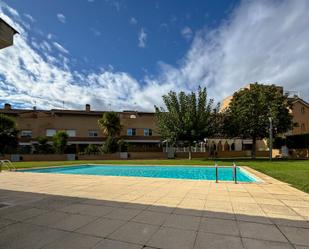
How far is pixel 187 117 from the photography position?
25.8 m

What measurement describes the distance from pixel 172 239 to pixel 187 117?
22.4 metres

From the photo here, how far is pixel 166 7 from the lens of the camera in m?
13.5

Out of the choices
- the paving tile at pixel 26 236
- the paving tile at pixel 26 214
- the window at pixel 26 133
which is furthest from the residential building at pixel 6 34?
the window at pixel 26 133

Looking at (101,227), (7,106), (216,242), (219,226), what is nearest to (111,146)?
(7,106)

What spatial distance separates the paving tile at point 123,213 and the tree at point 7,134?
105 ft

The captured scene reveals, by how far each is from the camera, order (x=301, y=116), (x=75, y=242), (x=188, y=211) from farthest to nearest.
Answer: (x=301, y=116)
(x=188, y=211)
(x=75, y=242)

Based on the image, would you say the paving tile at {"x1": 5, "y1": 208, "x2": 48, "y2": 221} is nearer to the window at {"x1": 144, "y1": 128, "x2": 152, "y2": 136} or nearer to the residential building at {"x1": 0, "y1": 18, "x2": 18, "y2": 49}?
the residential building at {"x1": 0, "y1": 18, "x2": 18, "y2": 49}

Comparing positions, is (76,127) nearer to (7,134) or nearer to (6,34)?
(7,134)

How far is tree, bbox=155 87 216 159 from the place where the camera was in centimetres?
2609

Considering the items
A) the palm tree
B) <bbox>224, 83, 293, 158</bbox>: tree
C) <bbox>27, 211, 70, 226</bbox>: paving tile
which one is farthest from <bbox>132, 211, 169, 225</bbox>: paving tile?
the palm tree

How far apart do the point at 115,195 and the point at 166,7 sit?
1175 centimetres

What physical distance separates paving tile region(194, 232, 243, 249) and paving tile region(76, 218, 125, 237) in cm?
172

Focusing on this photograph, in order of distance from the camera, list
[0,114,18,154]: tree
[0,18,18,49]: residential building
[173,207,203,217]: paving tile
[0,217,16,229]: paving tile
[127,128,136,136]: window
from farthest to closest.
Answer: [127,128,136,136]: window < [0,114,18,154]: tree < [173,207,203,217]: paving tile < [0,217,16,229]: paving tile < [0,18,18,49]: residential building

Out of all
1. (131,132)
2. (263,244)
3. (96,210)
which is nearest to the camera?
(263,244)
